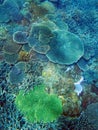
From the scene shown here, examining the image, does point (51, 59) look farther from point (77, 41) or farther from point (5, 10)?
point (5, 10)

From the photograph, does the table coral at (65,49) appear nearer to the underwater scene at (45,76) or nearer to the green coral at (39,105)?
the underwater scene at (45,76)

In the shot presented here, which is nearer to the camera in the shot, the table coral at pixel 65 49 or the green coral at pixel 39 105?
the green coral at pixel 39 105

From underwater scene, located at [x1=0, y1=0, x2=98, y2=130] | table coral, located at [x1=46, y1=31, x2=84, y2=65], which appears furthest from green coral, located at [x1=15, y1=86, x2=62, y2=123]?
table coral, located at [x1=46, y1=31, x2=84, y2=65]

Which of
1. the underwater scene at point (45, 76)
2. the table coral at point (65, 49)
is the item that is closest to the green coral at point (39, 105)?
the underwater scene at point (45, 76)

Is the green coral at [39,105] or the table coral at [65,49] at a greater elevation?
the table coral at [65,49]

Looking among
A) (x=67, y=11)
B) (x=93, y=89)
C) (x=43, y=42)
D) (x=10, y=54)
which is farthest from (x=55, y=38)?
(x=67, y=11)

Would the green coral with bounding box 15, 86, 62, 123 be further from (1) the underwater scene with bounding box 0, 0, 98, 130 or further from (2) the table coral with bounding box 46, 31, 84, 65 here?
(2) the table coral with bounding box 46, 31, 84, 65

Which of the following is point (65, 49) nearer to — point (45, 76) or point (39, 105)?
point (45, 76)
